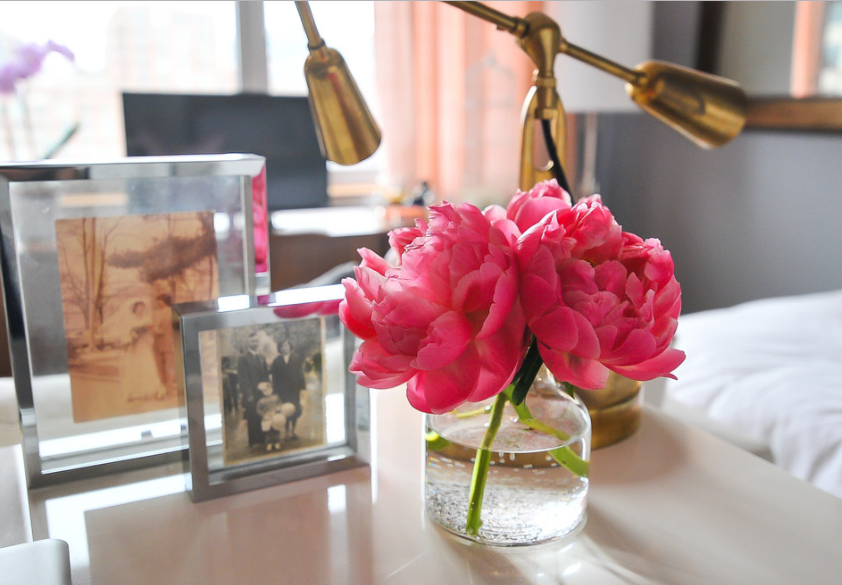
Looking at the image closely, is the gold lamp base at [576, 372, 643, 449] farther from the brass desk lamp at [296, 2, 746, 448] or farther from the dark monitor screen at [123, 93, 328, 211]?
the dark monitor screen at [123, 93, 328, 211]

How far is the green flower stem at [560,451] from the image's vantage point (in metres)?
0.54

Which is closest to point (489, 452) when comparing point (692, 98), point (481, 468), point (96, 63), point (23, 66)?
point (481, 468)

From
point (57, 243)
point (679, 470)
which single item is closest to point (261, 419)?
point (57, 243)

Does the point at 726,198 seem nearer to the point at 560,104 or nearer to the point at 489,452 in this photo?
the point at 560,104

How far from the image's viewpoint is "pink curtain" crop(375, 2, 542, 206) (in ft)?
10.9

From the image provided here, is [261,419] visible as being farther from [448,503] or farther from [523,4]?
[523,4]

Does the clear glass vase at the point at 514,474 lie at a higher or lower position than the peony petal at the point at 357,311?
lower

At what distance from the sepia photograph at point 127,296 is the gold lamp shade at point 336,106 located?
14 cm

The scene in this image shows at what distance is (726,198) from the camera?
7.71 feet

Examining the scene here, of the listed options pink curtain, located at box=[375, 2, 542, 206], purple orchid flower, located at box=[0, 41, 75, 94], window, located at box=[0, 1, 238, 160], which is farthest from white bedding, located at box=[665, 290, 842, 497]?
window, located at box=[0, 1, 238, 160]

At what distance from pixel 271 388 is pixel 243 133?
248cm

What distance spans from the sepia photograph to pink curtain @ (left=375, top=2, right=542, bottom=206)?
2.68 meters

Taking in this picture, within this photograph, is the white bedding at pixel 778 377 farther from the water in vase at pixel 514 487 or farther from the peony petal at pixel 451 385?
the peony petal at pixel 451 385

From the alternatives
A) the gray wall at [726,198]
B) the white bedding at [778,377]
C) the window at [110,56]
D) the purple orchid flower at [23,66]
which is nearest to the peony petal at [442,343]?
the white bedding at [778,377]
